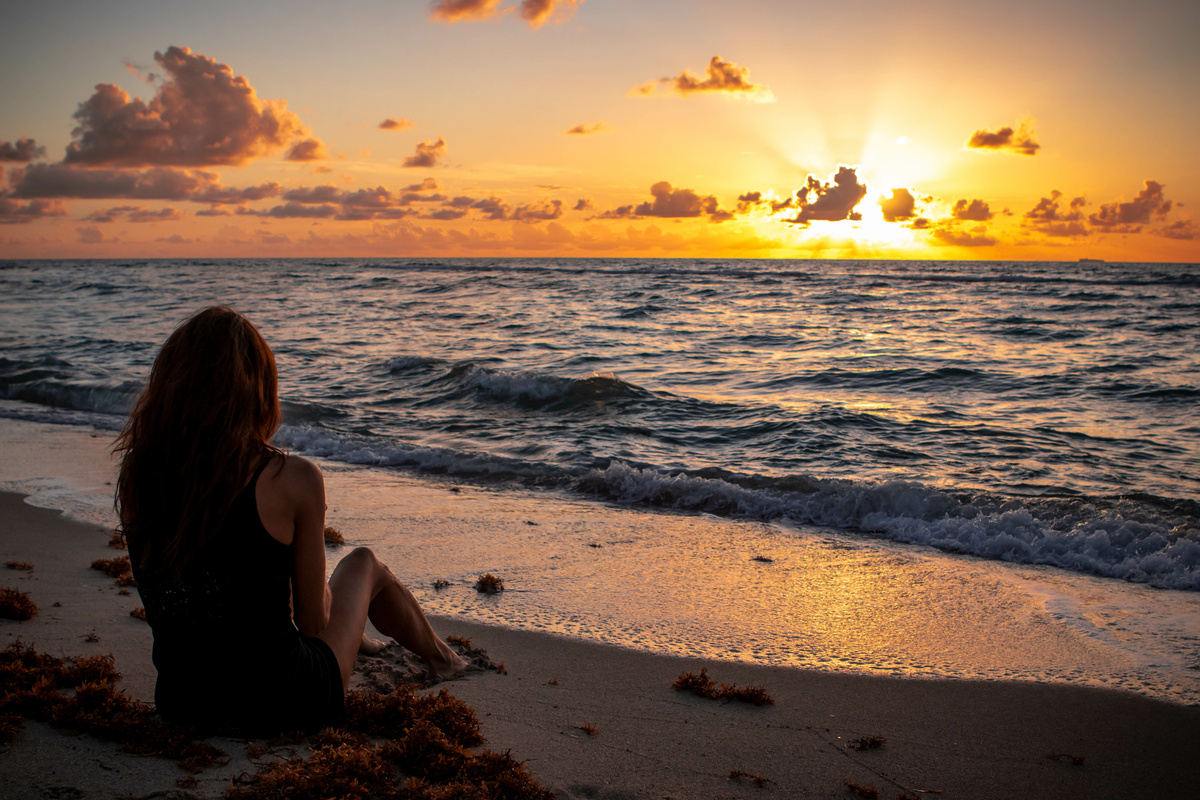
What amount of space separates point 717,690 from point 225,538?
2.48 m

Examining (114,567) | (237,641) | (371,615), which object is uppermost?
(237,641)

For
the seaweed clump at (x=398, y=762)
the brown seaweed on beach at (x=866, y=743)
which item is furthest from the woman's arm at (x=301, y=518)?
the brown seaweed on beach at (x=866, y=743)

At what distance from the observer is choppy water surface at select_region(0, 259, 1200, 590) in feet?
25.4

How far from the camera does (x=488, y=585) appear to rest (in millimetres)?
5148

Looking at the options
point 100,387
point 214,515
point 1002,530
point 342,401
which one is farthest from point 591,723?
point 100,387

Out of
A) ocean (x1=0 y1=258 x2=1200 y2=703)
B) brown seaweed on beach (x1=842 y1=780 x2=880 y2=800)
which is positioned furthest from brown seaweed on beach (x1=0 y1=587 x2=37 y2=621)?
brown seaweed on beach (x1=842 y1=780 x2=880 y2=800)

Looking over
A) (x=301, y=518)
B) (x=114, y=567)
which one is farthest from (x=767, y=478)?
(x=301, y=518)

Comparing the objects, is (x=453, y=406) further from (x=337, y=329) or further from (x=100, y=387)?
(x=337, y=329)

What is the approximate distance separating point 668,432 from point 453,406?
442 cm

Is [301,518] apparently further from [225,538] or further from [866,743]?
[866,743]

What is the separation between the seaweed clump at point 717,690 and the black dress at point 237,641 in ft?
5.87

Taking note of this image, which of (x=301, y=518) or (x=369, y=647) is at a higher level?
(x=301, y=518)

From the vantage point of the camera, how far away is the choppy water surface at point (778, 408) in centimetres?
774

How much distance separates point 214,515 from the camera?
8.10ft
